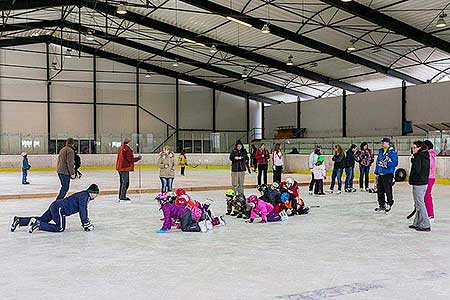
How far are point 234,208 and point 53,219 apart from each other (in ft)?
10.8

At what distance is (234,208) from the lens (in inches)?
365

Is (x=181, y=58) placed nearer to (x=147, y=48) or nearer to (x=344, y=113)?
(x=147, y=48)

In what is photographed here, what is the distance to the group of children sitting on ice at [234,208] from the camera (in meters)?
7.60

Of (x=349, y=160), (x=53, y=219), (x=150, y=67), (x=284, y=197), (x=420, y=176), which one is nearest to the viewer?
(x=420, y=176)

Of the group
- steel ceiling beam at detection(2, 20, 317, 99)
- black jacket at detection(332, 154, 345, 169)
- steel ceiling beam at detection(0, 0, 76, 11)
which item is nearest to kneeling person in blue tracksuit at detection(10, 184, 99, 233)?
black jacket at detection(332, 154, 345, 169)

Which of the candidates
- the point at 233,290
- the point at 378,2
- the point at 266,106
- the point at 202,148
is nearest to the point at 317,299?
the point at 233,290

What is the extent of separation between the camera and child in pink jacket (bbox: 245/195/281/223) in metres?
8.54

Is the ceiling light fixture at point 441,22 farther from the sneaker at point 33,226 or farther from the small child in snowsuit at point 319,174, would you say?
the sneaker at point 33,226

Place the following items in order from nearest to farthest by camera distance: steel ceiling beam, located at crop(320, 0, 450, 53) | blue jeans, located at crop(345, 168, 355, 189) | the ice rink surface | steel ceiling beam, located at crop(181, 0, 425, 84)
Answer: the ice rink surface, blue jeans, located at crop(345, 168, 355, 189), steel ceiling beam, located at crop(320, 0, 450, 53), steel ceiling beam, located at crop(181, 0, 425, 84)

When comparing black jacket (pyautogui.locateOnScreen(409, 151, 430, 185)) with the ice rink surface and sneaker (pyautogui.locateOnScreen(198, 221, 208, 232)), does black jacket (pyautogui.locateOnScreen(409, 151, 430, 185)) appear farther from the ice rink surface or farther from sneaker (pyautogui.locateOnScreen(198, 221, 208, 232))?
sneaker (pyautogui.locateOnScreen(198, 221, 208, 232))

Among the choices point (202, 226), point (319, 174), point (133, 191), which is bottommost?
point (133, 191)

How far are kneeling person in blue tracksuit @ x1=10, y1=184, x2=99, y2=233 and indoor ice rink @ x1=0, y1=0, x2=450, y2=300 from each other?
1.1 inches

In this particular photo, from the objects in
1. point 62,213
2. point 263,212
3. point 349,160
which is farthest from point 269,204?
point 349,160

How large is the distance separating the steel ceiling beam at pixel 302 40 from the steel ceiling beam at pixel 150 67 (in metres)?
13.0
